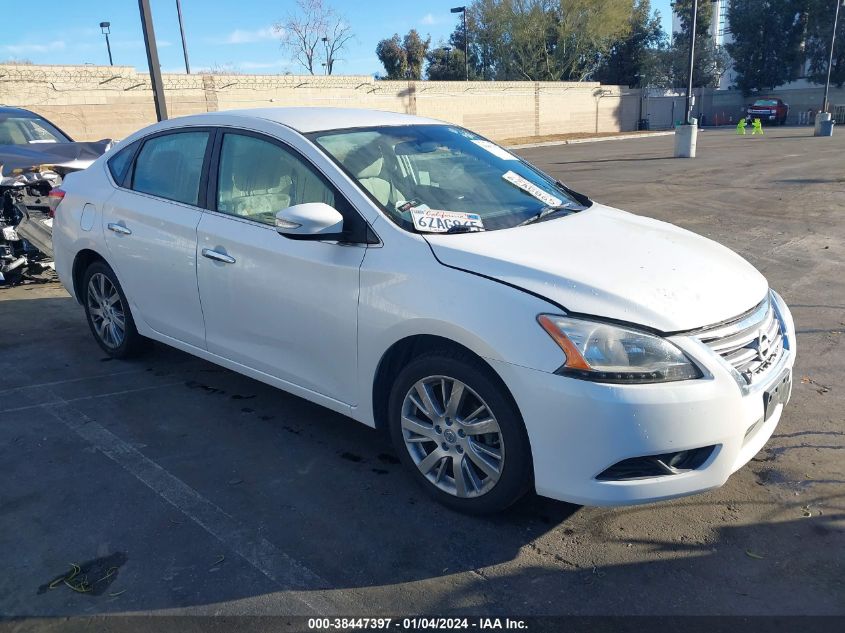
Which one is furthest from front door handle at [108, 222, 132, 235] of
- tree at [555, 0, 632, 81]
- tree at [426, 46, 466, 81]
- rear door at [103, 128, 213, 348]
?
tree at [426, 46, 466, 81]

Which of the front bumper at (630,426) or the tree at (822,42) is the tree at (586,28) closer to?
the tree at (822,42)

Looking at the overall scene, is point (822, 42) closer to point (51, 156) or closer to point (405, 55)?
point (405, 55)

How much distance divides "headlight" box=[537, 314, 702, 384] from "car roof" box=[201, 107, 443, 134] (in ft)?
6.43

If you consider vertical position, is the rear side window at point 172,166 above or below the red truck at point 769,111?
above

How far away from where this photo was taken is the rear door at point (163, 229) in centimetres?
422

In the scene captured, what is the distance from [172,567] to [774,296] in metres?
3.18

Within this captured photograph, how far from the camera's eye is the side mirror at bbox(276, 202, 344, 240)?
3273 mm

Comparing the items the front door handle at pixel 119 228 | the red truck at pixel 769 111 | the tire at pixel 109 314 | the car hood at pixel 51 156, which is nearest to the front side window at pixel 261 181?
the front door handle at pixel 119 228

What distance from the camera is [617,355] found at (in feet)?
8.75

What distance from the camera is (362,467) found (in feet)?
12.0

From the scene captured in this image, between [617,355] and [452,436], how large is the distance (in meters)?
0.84

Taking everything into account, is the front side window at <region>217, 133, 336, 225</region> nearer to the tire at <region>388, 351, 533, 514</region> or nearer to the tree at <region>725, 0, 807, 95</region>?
the tire at <region>388, 351, 533, 514</region>

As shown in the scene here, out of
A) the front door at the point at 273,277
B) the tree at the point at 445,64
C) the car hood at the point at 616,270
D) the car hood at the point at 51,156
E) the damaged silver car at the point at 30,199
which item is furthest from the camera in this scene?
the tree at the point at 445,64

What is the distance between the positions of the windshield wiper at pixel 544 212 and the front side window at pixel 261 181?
3.32ft
